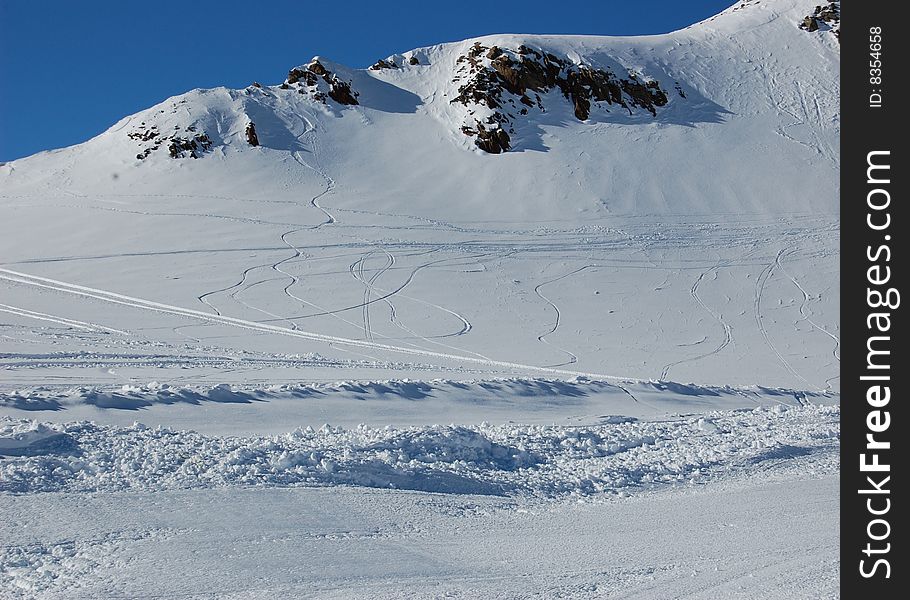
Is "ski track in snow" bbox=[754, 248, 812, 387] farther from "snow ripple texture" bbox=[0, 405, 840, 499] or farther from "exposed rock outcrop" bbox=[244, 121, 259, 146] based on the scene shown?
"exposed rock outcrop" bbox=[244, 121, 259, 146]

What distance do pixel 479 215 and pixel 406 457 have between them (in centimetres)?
2726

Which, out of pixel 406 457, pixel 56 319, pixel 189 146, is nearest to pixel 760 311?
pixel 406 457

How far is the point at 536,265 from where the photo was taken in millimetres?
26266

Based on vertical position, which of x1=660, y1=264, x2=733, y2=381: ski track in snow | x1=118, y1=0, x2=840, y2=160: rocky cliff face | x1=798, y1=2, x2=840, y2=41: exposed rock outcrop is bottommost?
x1=660, y1=264, x2=733, y2=381: ski track in snow

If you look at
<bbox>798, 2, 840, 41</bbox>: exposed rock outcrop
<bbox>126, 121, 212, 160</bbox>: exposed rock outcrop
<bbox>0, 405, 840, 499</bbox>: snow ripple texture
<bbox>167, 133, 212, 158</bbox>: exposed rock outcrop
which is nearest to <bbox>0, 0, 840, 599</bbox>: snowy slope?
<bbox>0, 405, 840, 499</bbox>: snow ripple texture

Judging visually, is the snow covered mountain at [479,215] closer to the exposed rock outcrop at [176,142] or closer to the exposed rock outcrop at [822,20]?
the exposed rock outcrop at [176,142]

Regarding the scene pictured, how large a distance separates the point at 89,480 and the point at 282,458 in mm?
1516

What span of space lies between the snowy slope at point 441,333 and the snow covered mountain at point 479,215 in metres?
0.20

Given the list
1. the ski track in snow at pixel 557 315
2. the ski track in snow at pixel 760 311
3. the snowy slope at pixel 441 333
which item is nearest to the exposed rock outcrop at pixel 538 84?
the snowy slope at pixel 441 333

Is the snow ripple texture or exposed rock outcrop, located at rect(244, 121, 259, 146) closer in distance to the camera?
the snow ripple texture

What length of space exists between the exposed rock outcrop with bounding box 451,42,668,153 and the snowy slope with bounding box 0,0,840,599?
0.77ft

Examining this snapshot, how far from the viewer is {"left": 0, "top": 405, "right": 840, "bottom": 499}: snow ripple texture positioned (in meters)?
6.00

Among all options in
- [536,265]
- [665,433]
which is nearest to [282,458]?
[665,433]

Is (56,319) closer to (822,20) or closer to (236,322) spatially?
(236,322)
